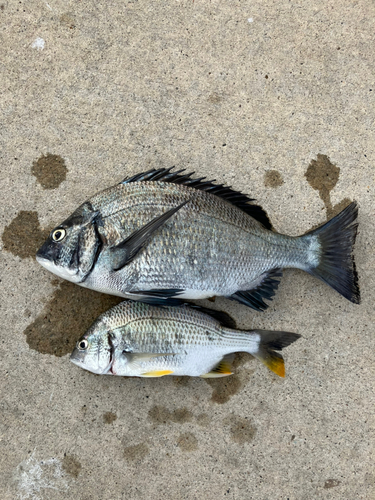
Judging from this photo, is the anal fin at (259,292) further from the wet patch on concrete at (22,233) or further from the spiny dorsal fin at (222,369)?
the wet patch on concrete at (22,233)

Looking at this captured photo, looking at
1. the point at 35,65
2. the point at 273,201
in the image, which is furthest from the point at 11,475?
the point at 35,65

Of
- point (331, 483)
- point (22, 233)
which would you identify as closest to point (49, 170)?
point (22, 233)

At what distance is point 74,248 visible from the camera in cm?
190

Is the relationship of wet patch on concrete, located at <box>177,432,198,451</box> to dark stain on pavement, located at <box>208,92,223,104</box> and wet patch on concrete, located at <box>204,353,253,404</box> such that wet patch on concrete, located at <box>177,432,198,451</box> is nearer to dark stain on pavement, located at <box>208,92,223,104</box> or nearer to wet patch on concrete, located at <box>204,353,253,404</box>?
wet patch on concrete, located at <box>204,353,253,404</box>

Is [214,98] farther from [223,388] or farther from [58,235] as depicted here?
[223,388]

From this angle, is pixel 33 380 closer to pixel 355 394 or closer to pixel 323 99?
pixel 355 394

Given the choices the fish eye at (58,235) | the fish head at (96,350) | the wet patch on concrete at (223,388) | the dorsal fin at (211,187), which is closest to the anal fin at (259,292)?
the dorsal fin at (211,187)

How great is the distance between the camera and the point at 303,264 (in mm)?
2191

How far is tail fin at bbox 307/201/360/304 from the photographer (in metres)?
2.19

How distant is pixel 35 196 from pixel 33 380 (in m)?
1.16

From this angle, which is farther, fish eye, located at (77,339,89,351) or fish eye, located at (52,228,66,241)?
fish eye, located at (77,339,89,351)

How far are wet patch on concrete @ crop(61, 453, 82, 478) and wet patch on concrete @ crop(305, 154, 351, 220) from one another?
2278 mm

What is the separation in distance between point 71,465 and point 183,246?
1571 mm

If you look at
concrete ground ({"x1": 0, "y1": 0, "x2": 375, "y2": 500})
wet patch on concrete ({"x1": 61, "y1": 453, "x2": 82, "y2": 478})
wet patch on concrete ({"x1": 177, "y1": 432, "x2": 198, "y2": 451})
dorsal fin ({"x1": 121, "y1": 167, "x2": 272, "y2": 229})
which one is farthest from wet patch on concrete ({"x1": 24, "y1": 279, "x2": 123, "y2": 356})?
wet patch on concrete ({"x1": 177, "y1": 432, "x2": 198, "y2": 451})
